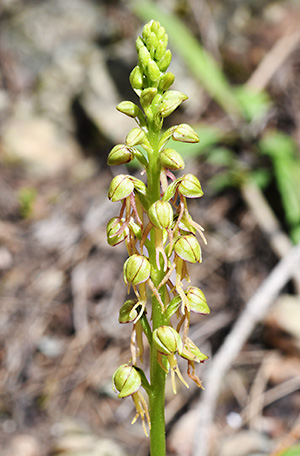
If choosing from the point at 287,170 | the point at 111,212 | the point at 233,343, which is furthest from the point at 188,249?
the point at 111,212

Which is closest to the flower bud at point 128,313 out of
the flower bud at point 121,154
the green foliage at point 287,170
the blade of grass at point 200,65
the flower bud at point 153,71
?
the flower bud at point 121,154

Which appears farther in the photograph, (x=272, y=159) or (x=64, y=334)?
(x=272, y=159)

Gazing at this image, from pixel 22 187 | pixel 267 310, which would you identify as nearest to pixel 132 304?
pixel 267 310

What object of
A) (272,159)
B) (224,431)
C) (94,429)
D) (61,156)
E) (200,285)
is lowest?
(224,431)

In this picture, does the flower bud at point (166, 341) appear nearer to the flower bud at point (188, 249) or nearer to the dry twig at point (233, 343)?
the flower bud at point (188, 249)

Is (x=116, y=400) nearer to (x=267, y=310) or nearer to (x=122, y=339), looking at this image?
(x=122, y=339)

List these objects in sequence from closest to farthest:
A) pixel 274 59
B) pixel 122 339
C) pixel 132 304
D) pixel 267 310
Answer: pixel 132 304, pixel 267 310, pixel 122 339, pixel 274 59

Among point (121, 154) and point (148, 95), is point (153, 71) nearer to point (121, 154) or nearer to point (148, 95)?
point (148, 95)

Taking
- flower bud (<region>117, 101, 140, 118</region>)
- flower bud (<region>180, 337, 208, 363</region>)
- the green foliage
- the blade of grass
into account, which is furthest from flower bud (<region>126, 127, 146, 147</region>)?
the blade of grass
